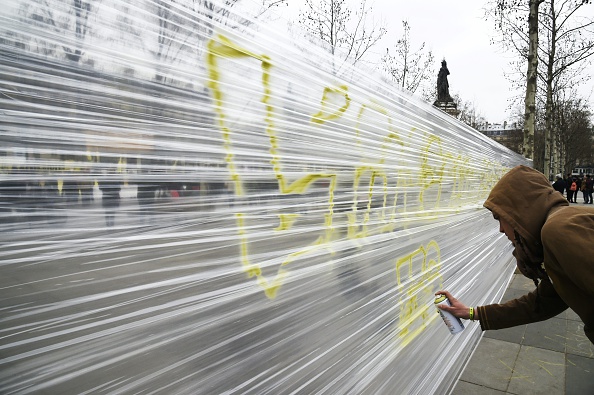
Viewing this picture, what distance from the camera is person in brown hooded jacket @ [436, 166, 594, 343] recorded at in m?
1.12

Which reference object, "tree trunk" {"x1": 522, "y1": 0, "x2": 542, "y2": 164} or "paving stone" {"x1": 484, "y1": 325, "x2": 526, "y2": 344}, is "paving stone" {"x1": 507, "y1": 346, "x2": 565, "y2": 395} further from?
"tree trunk" {"x1": 522, "y1": 0, "x2": 542, "y2": 164}

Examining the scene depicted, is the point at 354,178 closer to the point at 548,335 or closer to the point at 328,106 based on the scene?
the point at 328,106

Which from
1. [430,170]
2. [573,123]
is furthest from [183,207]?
[573,123]

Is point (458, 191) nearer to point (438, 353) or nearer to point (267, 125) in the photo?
point (438, 353)

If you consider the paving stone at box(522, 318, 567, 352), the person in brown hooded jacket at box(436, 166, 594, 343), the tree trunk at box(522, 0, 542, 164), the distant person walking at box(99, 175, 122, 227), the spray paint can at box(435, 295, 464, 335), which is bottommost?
the paving stone at box(522, 318, 567, 352)

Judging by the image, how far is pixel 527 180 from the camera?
4.63ft

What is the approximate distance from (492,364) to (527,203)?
2.20 metres

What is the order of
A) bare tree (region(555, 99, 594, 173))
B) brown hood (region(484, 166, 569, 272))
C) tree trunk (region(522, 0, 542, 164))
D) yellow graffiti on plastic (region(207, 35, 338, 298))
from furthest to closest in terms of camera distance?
bare tree (region(555, 99, 594, 173)) → tree trunk (region(522, 0, 542, 164)) → brown hood (region(484, 166, 569, 272)) → yellow graffiti on plastic (region(207, 35, 338, 298))

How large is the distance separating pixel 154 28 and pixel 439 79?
17.9 meters

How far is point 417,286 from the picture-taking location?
2.16 m

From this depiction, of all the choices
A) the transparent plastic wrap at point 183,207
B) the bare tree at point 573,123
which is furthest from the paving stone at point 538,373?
the bare tree at point 573,123

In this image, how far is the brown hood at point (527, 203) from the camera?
136cm

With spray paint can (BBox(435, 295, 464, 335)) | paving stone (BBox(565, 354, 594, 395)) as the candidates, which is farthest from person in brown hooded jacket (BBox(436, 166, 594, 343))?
paving stone (BBox(565, 354, 594, 395))

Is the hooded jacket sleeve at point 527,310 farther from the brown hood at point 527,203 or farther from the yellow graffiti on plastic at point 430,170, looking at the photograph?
the yellow graffiti on plastic at point 430,170
